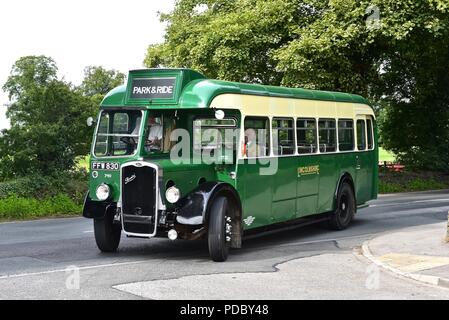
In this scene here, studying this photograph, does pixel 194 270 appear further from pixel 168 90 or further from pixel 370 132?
pixel 370 132

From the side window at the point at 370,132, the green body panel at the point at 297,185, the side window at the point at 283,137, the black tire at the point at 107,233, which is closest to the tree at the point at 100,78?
the side window at the point at 370,132

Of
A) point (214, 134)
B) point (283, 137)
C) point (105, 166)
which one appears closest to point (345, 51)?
point (283, 137)

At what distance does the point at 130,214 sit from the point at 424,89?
78.6ft

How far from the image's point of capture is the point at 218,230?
9.97m

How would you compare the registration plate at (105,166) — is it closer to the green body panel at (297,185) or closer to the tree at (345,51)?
the green body panel at (297,185)

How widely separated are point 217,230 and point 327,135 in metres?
4.94

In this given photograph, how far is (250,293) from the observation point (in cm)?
793

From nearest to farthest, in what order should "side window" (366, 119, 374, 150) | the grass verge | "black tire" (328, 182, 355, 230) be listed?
"black tire" (328, 182, 355, 230), "side window" (366, 119, 374, 150), the grass verge

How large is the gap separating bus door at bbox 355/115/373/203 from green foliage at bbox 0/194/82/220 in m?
8.15

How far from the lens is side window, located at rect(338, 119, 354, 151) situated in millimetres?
14547

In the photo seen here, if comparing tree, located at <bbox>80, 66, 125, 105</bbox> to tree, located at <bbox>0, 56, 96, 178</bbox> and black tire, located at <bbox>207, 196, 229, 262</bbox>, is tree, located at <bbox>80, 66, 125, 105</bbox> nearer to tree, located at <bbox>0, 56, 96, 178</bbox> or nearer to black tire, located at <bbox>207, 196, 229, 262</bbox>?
tree, located at <bbox>0, 56, 96, 178</bbox>

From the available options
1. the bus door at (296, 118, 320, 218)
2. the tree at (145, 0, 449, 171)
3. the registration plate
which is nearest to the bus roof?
the registration plate

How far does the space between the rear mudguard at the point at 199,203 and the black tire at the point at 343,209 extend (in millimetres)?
4823

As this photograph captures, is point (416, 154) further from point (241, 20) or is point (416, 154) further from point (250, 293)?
point (250, 293)
